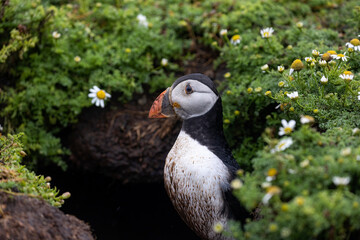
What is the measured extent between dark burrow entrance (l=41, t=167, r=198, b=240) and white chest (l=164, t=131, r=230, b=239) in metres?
0.87

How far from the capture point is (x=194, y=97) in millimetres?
3031

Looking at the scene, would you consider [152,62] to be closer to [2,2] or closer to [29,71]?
[29,71]

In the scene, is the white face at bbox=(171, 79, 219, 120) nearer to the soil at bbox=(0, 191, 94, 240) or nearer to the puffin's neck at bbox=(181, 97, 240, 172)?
the puffin's neck at bbox=(181, 97, 240, 172)

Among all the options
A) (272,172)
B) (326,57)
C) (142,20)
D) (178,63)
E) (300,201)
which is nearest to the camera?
(300,201)

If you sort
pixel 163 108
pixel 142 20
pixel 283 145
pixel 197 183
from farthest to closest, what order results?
pixel 142 20
pixel 163 108
pixel 197 183
pixel 283 145

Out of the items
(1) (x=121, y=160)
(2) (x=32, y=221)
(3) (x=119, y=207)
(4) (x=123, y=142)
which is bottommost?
(3) (x=119, y=207)

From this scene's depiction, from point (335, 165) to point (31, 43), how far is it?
2945 mm

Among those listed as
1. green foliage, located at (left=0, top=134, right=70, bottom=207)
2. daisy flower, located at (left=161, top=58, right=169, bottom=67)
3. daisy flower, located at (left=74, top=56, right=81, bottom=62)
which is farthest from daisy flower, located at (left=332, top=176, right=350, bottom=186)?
daisy flower, located at (left=74, top=56, right=81, bottom=62)

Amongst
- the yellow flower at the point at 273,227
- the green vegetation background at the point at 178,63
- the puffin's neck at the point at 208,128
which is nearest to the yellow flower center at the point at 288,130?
the green vegetation background at the point at 178,63

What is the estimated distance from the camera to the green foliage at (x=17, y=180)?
2490 mm

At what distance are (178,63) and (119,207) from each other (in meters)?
1.70

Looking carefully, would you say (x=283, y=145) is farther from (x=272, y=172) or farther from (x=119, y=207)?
(x=119, y=207)

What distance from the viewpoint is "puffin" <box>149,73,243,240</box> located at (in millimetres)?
2828

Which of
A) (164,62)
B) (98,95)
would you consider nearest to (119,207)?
(98,95)
